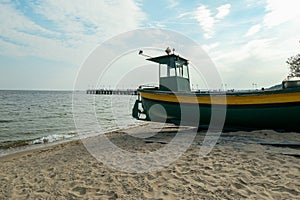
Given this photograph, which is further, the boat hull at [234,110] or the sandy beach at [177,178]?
the boat hull at [234,110]

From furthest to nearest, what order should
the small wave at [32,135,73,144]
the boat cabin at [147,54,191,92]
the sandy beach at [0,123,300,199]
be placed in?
the small wave at [32,135,73,144] → the boat cabin at [147,54,191,92] → the sandy beach at [0,123,300,199]

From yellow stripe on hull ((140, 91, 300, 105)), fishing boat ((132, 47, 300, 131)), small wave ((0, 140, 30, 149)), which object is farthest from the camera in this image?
small wave ((0, 140, 30, 149))

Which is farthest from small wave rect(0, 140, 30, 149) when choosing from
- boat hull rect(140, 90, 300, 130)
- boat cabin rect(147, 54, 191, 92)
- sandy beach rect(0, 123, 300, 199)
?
boat cabin rect(147, 54, 191, 92)

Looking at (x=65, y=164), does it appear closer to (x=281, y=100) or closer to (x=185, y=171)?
(x=185, y=171)

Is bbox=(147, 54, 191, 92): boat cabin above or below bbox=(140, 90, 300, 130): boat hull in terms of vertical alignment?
above

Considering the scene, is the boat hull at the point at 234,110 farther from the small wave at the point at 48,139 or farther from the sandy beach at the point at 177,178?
the small wave at the point at 48,139

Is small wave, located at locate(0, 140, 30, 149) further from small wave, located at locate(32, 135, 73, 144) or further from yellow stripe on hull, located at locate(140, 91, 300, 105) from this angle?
yellow stripe on hull, located at locate(140, 91, 300, 105)

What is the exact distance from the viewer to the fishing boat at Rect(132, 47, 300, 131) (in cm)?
762

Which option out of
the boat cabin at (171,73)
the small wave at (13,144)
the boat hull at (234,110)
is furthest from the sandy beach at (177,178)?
the boat cabin at (171,73)

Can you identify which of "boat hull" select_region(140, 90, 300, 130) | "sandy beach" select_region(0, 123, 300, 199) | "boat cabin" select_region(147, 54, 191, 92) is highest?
"boat cabin" select_region(147, 54, 191, 92)

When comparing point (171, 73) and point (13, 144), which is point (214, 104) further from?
point (13, 144)

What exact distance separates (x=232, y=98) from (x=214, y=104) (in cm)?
70

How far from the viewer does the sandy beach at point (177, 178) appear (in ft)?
12.2

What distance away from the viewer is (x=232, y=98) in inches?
327
